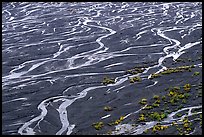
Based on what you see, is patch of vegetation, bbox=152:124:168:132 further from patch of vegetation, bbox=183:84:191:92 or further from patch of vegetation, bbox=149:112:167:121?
patch of vegetation, bbox=183:84:191:92

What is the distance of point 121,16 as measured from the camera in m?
29.9

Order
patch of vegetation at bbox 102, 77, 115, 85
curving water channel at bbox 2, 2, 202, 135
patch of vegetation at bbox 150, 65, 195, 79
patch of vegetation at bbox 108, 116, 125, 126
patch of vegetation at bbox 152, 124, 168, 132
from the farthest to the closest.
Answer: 1. patch of vegetation at bbox 150, 65, 195, 79
2. patch of vegetation at bbox 102, 77, 115, 85
3. curving water channel at bbox 2, 2, 202, 135
4. patch of vegetation at bbox 108, 116, 125, 126
5. patch of vegetation at bbox 152, 124, 168, 132

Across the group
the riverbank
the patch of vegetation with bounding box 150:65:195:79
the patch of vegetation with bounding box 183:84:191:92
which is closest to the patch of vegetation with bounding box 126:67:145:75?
the patch of vegetation with bounding box 150:65:195:79

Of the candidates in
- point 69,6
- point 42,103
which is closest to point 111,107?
point 42,103

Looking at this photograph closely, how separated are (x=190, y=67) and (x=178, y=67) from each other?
53 cm

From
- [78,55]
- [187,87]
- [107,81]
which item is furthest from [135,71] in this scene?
[78,55]

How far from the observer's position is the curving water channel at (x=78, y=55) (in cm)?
1272

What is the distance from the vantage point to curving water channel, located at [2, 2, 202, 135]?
41.7 ft

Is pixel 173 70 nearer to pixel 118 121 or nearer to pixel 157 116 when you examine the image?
pixel 157 116

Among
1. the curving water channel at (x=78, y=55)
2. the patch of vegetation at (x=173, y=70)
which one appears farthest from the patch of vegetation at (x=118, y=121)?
the patch of vegetation at (x=173, y=70)

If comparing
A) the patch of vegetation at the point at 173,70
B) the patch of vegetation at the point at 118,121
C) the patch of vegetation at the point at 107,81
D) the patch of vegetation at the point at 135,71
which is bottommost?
the patch of vegetation at the point at 173,70

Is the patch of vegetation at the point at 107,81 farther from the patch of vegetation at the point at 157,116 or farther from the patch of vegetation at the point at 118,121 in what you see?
the patch of vegetation at the point at 157,116

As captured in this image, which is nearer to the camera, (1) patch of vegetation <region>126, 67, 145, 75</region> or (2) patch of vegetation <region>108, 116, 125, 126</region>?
(2) patch of vegetation <region>108, 116, 125, 126</region>

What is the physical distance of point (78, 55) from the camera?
19422 mm
